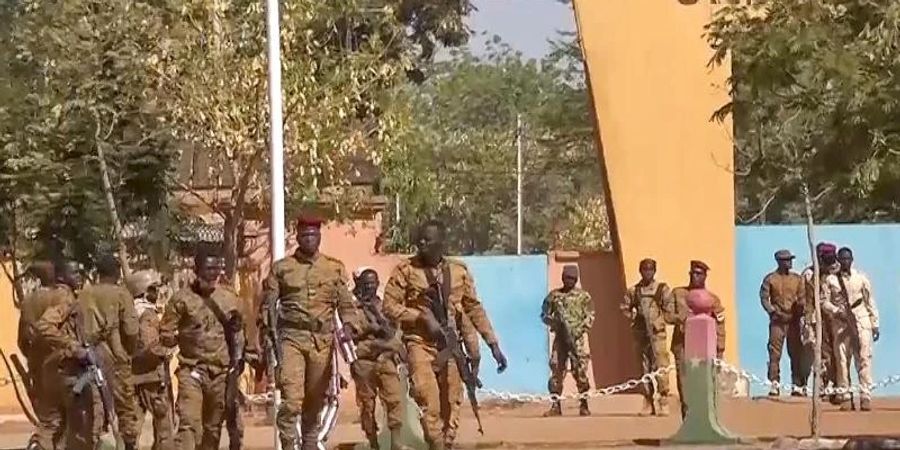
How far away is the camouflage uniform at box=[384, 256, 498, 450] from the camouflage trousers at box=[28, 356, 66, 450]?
2.71 meters

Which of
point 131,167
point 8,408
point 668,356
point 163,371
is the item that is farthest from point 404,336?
point 8,408

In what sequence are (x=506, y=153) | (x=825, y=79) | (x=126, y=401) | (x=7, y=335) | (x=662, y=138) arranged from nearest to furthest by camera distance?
(x=825, y=79), (x=126, y=401), (x=662, y=138), (x=7, y=335), (x=506, y=153)

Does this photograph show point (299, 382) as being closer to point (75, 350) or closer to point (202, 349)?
point (202, 349)

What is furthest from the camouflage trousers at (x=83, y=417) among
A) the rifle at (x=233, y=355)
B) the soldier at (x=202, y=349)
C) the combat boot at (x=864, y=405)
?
the combat boot at (x=864, y=405)

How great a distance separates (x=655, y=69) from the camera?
2152 cm

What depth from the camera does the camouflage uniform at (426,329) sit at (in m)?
13.5

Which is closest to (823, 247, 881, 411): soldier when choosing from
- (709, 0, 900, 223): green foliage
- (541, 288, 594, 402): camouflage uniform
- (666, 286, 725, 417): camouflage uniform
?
(709, 0, 900, 223): green foliage

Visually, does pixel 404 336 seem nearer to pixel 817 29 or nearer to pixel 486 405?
pixel 817 29

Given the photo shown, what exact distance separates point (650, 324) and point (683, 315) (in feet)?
4.38

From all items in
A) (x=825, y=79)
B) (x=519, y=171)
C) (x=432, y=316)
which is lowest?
(x=432, y=316)

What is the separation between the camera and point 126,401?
562 inches

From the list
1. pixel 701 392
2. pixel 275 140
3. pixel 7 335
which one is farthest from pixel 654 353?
pixel 7 335

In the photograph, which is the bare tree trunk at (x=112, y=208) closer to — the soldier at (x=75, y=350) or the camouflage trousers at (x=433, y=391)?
the soldier at (x=75, y=350)

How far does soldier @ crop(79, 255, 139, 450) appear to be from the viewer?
1387cm
